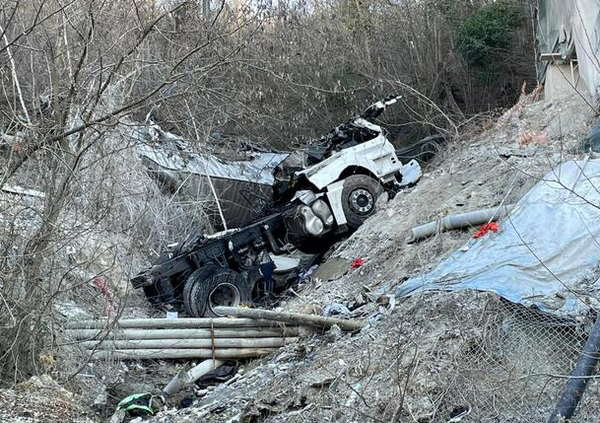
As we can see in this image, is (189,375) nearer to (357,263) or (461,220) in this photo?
(357,263)

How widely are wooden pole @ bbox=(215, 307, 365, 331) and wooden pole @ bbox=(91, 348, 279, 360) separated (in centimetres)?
34

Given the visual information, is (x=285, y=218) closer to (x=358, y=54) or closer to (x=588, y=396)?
(x=588, y=396)

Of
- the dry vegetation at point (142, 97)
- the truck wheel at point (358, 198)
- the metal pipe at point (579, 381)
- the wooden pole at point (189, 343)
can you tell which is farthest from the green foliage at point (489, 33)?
the metal pipe at point (579, 381)

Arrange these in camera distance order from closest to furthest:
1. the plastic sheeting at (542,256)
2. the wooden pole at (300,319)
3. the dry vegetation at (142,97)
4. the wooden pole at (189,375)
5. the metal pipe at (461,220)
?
the plastic sheeting at (542,256) → the dry vegetation at (142,97) → the wooden pole at (300,319) → the wooden pole at (189,375) → the metal pipe at (461,220)

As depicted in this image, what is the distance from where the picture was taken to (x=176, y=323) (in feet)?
28.4

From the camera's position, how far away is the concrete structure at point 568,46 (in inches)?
468

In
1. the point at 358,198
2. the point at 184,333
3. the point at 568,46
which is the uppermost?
the point at 568,46

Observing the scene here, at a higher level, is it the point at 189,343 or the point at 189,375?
the point at 189,343

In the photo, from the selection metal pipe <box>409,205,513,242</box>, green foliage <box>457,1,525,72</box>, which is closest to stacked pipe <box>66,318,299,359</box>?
metal pipe <box>409,205,513,242</box>

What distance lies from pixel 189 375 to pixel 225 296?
2.87 metres

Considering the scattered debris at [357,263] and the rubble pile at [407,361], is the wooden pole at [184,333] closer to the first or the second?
the rubble pile at [407,361]

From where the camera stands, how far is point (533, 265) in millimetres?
6980

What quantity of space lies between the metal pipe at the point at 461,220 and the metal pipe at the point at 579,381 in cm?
351

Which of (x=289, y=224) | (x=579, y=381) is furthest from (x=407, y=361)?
(x=289, y=224)
